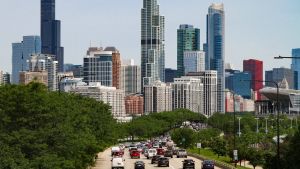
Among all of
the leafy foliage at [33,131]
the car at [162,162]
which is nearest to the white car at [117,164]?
the car at [162,162]

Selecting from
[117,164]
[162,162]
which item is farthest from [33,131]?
[162,162]

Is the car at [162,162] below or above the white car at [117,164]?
below

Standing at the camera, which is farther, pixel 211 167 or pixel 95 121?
pixel 95 121

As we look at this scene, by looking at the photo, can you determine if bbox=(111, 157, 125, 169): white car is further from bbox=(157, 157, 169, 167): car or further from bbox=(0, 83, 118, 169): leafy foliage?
bbox=(0, 83, 118, 169): leafy foliage

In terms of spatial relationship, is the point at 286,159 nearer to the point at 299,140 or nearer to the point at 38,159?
the point at 299,140

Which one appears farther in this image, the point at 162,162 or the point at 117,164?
the point at 162,162

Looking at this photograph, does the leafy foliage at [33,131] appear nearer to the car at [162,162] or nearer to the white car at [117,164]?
the white car at [117,164]

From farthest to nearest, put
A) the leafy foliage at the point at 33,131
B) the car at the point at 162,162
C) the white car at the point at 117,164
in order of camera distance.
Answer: the car at the point at 162,162, the white car at the point at 117,164, the leafy foliage at the point at 33,131

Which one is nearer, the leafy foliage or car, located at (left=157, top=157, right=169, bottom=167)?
the leafy foliage

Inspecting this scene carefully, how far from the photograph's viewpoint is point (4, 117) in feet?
145

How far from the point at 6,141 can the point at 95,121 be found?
41.2 meters

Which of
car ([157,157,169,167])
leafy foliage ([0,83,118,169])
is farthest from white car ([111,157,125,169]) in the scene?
leafy foliage ([0,83,118,169])

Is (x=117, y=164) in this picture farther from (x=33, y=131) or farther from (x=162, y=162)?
(x=33, y=131)

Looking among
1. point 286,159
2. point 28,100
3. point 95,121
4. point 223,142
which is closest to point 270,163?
point 286,159
